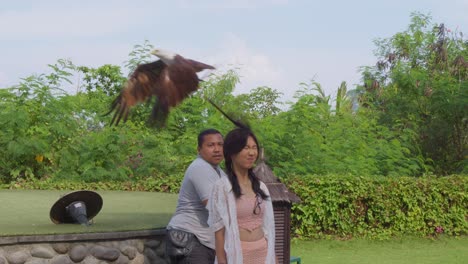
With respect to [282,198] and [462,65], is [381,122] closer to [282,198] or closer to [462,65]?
[462,65]

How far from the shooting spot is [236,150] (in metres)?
5.21

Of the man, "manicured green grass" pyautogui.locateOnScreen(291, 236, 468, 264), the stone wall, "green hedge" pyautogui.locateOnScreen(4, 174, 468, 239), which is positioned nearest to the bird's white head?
the man

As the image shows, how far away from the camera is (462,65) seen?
27.3 m

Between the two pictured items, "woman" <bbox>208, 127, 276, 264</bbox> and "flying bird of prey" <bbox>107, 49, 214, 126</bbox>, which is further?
"flying bird of prey" <bbox>107, 49, 214, 126</bbox>

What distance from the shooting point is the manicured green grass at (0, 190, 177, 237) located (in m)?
7.95

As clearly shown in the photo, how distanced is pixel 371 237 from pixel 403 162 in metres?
5.13

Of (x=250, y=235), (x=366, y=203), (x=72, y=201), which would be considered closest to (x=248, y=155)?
(x=250, y=235)

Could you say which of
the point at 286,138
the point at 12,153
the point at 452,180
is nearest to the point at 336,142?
the point at 286,138

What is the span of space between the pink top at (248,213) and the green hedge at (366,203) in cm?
864

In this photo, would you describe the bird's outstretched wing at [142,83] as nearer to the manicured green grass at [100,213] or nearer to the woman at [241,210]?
the woman at [241,210]

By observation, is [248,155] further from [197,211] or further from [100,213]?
[100,213]

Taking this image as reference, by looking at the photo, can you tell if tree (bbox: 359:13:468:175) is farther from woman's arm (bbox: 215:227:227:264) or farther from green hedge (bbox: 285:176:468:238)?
woman's arm (bbox: 215:227:227:264)

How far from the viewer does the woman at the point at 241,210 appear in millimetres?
5160

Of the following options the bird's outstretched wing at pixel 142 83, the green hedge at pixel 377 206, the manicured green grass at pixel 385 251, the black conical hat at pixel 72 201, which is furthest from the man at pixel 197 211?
the green hedge at pixel 377 206
